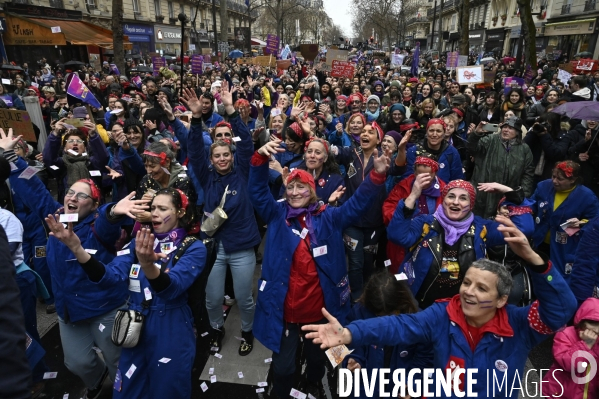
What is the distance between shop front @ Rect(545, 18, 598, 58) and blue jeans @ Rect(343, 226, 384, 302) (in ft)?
105

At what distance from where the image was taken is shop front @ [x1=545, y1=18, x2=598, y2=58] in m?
27.3

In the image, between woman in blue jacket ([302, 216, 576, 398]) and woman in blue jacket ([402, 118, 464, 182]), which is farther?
woman in blue jacket ([402, 118, 464, 182])

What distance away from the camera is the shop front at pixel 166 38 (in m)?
38.0

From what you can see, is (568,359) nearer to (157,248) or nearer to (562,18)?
(157,248)

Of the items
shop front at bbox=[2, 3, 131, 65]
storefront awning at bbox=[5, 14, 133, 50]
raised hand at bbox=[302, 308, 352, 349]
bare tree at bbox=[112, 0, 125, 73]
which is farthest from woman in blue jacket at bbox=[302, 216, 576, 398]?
storefront awning at bbox=[5, 14, 133, 50]

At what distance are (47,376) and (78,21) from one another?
28.7 m

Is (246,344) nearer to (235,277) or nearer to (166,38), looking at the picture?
(235,277)

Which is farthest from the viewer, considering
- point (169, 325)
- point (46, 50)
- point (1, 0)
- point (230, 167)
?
point (46, 50)

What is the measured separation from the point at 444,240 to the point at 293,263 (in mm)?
1182

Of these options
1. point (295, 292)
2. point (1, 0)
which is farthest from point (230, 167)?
point (1, 0)

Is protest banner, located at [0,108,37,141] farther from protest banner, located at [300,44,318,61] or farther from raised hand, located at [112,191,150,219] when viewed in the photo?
protest banner, located at [300,44,318,61]

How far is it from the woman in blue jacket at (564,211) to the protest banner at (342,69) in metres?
9.56

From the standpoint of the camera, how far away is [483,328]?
2123 millimetres

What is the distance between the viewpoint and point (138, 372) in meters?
2.61
